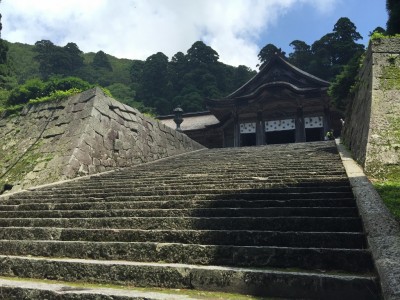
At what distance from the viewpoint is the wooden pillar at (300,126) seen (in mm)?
18000

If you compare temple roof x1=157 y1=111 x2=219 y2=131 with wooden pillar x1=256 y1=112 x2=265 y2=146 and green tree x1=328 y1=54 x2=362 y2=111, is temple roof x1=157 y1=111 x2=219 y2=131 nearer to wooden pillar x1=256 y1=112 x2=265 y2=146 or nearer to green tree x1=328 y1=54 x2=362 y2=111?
wooden pillar x1=256 y1=112 x2=265 y2=146

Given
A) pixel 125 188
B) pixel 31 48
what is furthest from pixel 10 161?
pixel 31 48

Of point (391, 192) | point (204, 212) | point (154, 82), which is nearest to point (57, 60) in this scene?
point (154, 82)

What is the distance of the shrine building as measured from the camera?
17828 mm

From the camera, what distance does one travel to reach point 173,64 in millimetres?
38406

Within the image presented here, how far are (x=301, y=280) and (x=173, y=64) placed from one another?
1496 inches

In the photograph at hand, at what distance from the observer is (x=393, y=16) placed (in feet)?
26.9

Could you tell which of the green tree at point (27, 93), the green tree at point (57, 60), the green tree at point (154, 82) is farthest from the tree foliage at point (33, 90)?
the green tree at point (57, 60)

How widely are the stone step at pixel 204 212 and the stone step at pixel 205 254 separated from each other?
84 cm

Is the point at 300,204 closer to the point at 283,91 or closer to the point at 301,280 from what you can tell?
the point at 301,280

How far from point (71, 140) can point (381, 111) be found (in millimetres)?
6581

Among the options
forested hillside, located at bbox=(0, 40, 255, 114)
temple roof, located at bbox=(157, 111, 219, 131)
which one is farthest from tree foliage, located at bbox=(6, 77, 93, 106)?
forested hillside, located at bbox=(0, 40, 255, 114)

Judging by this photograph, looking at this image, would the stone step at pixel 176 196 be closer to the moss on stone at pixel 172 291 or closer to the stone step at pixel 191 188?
the stone step at pixel 191 188

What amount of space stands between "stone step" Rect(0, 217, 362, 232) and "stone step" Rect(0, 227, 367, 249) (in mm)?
250
